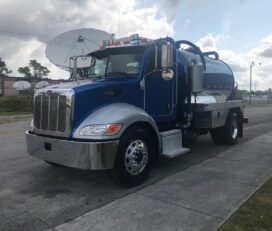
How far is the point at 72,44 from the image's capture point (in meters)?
15.0

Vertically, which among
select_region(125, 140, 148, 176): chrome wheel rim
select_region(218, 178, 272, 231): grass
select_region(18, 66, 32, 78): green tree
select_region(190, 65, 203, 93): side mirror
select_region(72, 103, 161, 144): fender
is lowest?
select_region(218, 178, 272, 231): grass

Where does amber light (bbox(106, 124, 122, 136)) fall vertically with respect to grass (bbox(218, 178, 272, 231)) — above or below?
above

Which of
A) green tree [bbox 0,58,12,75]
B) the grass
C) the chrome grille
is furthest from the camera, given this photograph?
green tree [bbox 0,58,12,75]

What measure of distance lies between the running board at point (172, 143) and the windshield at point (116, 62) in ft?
4.63

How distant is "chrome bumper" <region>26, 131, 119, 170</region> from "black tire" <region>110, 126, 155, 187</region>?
25 centimetres

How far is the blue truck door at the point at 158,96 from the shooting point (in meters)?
6.37

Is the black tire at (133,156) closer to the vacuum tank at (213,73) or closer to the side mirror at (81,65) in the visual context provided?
the side mirror at (81,65)

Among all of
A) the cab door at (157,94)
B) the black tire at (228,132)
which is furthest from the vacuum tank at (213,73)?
the cab door at (157,94)

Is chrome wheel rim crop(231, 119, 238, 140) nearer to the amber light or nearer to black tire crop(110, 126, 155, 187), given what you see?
black tire crop(110, 126, 155, 187)

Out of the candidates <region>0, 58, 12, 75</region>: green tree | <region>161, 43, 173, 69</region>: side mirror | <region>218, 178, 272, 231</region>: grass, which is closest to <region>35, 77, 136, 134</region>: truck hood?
<region>161, 43, 173, 69</region>: side mirror

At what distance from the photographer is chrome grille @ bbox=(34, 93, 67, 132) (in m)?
5.26

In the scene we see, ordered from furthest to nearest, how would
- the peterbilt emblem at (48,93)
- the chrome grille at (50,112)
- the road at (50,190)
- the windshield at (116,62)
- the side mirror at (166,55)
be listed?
the windshield at (116,62) → the side mirror at (166,55) → the peterbilt emblem at (48,93) → the chrome grille at (50,112) → the road at (50,190)

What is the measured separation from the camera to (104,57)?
6.75 metres

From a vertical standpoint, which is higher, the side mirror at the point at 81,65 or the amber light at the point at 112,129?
the side mirror at the point at 81,65
